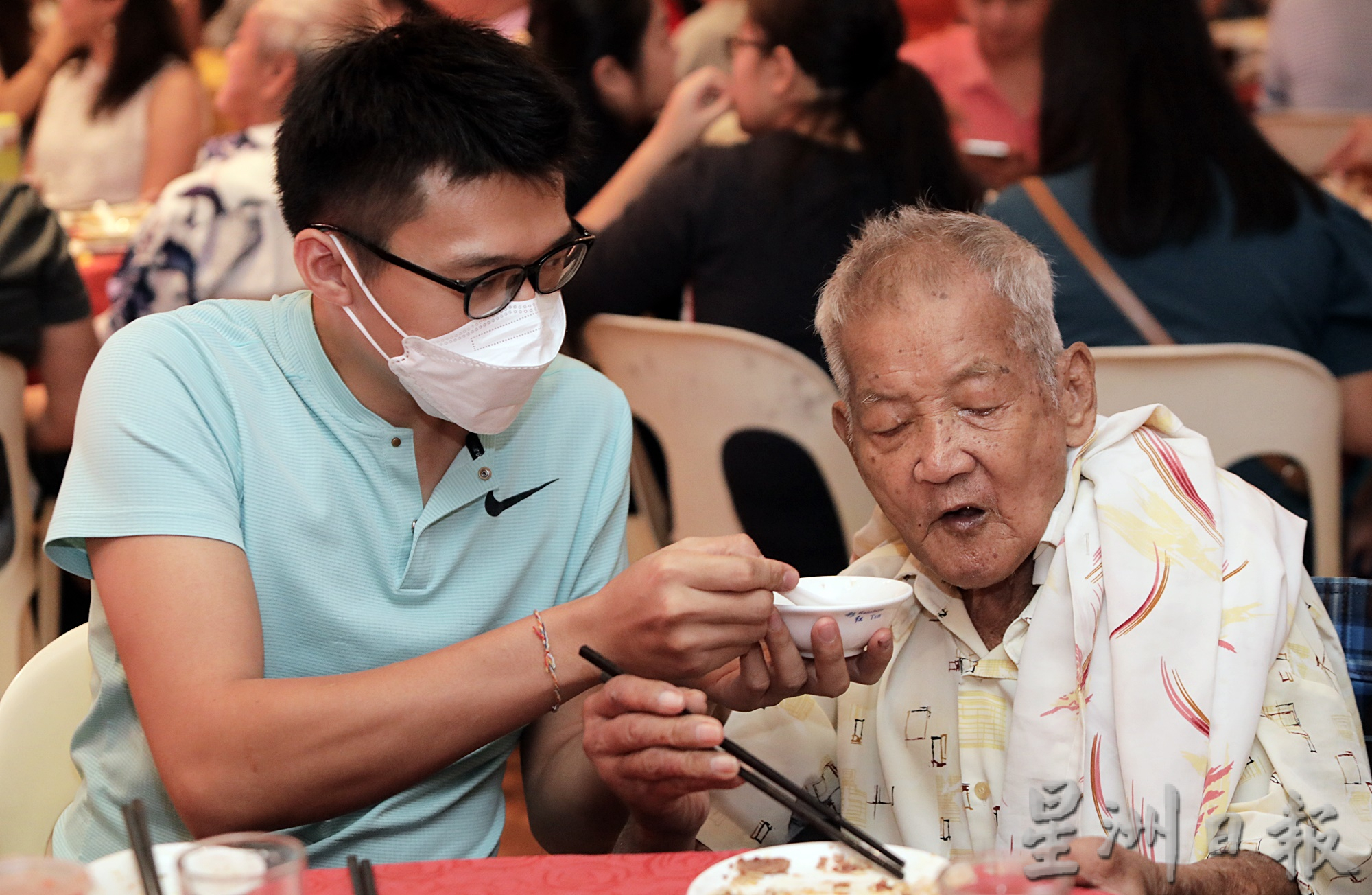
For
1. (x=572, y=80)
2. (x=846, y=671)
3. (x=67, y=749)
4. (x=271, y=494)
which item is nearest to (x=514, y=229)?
(x=271, y=494)

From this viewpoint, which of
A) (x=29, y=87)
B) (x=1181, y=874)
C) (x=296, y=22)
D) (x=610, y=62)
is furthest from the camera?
(x=29, y=87)

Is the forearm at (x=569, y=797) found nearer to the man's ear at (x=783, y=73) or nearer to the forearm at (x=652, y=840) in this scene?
the forearm at (x=652, y=840)

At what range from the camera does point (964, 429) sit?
68.1 inches

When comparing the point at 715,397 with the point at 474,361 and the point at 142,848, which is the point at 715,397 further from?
the point at 142,848

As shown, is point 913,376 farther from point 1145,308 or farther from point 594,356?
point 594,356

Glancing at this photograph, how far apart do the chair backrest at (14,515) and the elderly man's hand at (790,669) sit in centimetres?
204

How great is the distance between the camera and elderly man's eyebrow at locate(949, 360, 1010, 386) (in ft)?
5.65

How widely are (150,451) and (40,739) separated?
425 millimetres

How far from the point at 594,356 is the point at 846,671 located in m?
1.73

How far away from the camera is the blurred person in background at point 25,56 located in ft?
22.0

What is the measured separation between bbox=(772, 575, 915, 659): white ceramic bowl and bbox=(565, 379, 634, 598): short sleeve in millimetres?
339

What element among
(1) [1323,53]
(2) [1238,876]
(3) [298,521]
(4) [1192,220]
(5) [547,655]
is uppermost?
(1) [1323,53]

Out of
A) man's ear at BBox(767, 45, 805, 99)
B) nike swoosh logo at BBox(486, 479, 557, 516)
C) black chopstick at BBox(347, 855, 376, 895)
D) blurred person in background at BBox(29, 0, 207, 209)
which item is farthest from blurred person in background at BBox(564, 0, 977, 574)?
blurred person in background at BBox(29, 0, 207, 209)

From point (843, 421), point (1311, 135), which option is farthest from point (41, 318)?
point (1311, 135)
